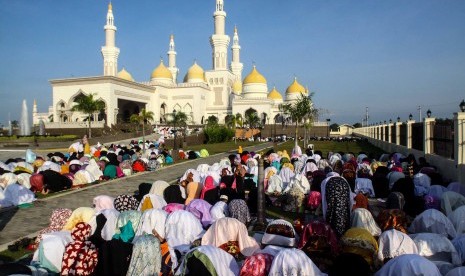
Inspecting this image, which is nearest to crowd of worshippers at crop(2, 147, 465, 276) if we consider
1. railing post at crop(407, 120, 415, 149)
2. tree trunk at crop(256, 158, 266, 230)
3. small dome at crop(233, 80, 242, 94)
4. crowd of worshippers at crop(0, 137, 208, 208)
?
tree trunk at crop(256, 158, 266, 230)

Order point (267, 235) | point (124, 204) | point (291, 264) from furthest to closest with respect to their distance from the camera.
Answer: point (124, 204) → point (267, 235) → point (291, 264)

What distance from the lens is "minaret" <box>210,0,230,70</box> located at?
1881 inches

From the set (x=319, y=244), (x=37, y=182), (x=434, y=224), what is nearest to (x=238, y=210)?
(x=319, y=244)

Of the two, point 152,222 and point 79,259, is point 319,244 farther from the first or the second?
point 79,259

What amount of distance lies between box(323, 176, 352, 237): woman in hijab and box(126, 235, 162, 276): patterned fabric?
3.02 metres

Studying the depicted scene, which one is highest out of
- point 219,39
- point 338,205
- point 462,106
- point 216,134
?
point 219,39

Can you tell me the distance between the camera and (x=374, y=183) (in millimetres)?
10602

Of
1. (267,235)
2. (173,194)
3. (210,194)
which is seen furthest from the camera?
(210,194)

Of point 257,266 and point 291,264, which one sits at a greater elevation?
point 291,264

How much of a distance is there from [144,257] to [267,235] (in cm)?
193

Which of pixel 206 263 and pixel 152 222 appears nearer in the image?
pixel 206 263

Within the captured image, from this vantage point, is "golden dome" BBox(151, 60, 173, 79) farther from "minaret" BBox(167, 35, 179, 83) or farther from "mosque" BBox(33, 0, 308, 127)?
"minaret" BBox(167, 35, 179, 83)

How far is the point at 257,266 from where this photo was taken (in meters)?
4.81

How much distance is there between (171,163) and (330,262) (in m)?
14.2
